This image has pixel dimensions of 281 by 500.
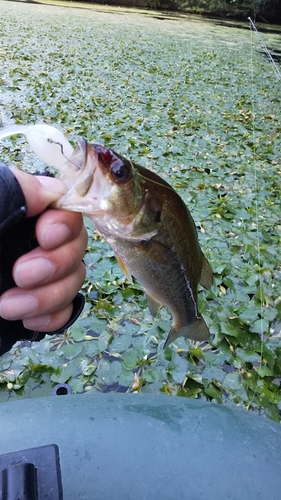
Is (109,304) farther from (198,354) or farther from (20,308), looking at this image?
(20,308)

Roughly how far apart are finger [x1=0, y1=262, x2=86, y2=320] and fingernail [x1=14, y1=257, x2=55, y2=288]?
0.05 metres

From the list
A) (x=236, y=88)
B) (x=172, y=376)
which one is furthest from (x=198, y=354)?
(x=236, y=88)

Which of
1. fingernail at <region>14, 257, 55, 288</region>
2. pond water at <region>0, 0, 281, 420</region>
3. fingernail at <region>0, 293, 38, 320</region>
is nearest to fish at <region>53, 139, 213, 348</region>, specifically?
fingernail at <region>14, 257, 55, 288</region>

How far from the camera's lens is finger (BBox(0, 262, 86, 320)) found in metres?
1.03

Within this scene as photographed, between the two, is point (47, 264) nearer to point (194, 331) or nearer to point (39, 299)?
point (39, 299)

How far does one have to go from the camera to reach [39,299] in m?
1.07

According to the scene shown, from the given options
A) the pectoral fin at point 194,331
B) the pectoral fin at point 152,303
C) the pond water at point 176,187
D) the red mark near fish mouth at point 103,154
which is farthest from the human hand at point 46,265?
the pond water at point 176,187

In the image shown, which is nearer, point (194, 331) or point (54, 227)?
point (54, 227)

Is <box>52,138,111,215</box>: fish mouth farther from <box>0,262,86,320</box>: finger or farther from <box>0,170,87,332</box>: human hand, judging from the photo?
<box>0,262,86,320</box>: finger

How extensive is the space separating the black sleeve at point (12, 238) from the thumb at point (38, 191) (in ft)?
0.04

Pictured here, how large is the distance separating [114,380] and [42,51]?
10.2 meters

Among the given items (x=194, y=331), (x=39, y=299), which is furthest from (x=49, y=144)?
(x=194, y=331)

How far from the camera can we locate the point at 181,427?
1460 mm

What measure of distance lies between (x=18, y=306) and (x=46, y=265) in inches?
5.0
